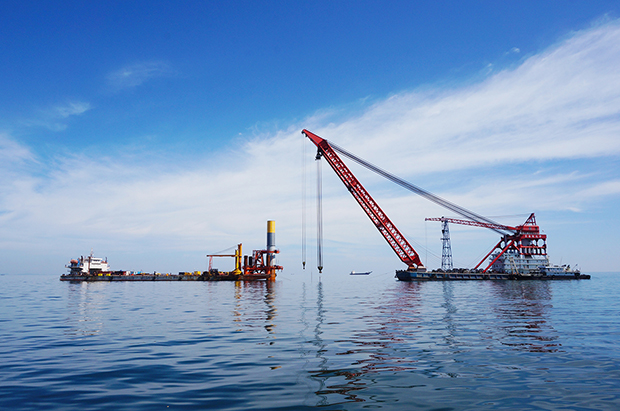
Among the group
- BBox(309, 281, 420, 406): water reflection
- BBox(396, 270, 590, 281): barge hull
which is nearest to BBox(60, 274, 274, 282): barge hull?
BBox(396, 270, 590, 281): barge hull

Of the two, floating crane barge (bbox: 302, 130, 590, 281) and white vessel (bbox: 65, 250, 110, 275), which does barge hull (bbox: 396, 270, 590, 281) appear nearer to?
floating crane barge (bbox: 302, 130, 590, 281)

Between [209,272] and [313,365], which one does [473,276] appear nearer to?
[209,272]

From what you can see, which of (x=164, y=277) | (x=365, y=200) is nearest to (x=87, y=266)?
(x=164, y=277)

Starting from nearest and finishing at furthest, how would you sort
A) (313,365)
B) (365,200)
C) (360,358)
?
1. (313,365)
2. (360,358)
3. (365,200)

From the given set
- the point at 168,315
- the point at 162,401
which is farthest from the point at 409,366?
the point at 168,315

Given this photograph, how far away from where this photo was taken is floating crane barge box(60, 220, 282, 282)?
352ft

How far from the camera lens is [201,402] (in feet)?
28.3

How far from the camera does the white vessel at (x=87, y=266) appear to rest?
108188mm

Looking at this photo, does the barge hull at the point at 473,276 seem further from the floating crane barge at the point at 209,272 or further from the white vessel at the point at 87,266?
the white vessel at the point at 87,266

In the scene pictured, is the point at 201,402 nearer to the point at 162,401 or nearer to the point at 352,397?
the point at 162,401

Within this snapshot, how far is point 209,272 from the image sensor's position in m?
113

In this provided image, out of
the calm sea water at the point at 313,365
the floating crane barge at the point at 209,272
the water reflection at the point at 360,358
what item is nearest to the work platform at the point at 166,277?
the floating crane barge at the point at 209,272

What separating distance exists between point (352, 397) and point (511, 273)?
11978 cm

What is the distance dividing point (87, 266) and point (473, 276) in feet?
366
